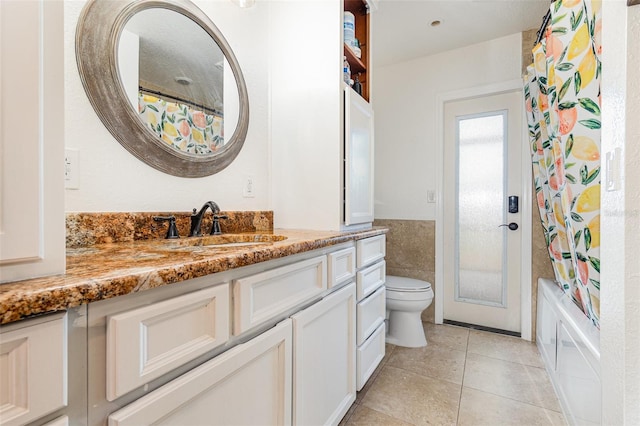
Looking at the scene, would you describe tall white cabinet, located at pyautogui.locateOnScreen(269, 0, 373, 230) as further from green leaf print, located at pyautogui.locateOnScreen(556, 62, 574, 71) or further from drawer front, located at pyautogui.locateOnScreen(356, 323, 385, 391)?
green leaf print, located at pyautogui.locateOnScreen(556, 62, 574, 71)

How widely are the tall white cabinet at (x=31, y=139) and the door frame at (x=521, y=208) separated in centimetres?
264

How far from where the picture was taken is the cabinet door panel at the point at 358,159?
5.21 feet

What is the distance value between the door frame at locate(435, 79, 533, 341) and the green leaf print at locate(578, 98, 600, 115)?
1.42 m

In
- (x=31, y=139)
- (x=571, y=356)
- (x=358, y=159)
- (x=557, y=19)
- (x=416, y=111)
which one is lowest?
(x=571, y=356)

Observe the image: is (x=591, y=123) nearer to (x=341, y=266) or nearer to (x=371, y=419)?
(x=341, y=266)

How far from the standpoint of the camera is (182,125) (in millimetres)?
1272

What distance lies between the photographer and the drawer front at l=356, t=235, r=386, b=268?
1536mm

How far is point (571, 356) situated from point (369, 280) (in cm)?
100

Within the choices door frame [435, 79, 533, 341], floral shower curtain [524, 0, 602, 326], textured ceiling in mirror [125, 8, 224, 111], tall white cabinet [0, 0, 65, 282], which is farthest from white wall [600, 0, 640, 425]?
door frame [435, 79, 533, 341]

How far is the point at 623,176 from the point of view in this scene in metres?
0.70

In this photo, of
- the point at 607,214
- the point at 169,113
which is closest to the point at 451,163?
the point at 607,214

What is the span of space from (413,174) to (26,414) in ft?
9.08

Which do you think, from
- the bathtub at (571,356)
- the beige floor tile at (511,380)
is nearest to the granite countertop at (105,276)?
the bathtub at (571,356)

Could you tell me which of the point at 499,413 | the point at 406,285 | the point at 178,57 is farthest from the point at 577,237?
the point at 178,57
